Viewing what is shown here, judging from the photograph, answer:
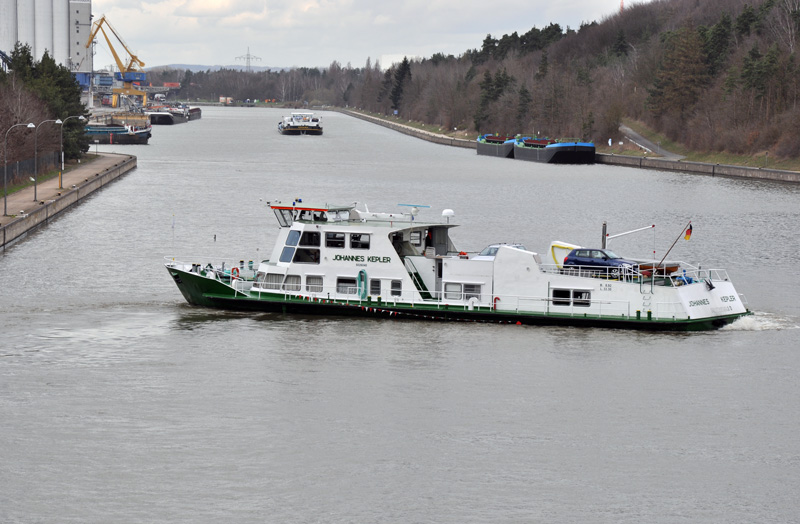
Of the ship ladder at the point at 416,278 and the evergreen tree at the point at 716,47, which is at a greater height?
the evergreen tree at the point at 716,47

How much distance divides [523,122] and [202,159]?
235 ft

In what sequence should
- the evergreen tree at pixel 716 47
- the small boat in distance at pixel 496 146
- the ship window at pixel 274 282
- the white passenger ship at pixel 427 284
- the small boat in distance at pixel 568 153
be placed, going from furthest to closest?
the small boat in distance at pixel 496 146 → the evergreen tree at pixel 716 47 → the small boat in distance at pixel 568 153 → the ship window at pixel 274 282 → the white passenger ship at pixel 427 284

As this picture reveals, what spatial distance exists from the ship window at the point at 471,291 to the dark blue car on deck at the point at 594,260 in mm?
3839

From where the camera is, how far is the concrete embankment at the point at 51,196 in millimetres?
67125

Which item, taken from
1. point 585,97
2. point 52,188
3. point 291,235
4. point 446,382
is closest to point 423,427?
point 446,382

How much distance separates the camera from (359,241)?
1812 inches

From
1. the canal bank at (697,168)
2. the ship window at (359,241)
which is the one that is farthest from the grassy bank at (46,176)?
the canal bank at (697,168)

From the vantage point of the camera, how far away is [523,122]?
196 meters

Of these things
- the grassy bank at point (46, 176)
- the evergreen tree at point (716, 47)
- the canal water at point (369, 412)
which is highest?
the evergreen tree at point (716, 47)

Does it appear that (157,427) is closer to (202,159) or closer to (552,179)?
(552,179)

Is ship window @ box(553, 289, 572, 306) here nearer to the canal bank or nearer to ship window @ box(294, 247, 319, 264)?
ship window @ box(294, 247, 319, 264)

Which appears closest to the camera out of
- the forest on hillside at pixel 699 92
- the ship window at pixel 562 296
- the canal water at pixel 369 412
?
the canal water at pixel 369 412

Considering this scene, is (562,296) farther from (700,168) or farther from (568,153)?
(568,153)

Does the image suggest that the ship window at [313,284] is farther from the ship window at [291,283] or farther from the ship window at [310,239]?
the ship window at [310,239]
